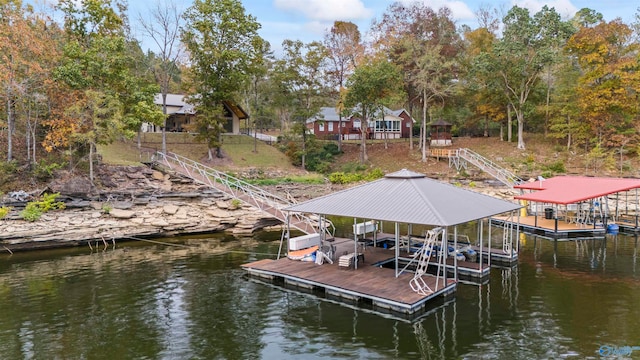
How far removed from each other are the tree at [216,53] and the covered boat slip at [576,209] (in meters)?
24.5

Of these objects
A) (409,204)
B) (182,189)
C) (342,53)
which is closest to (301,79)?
(342,53)

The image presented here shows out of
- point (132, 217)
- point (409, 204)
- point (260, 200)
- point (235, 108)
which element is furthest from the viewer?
point (235, 108)

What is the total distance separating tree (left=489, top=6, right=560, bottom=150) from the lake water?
26.2 meters

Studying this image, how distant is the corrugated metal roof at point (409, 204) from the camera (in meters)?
14.5

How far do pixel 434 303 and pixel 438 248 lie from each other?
4.83m

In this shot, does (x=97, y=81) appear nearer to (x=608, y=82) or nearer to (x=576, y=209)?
(x=576, y=209)

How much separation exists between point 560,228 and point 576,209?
368 cm

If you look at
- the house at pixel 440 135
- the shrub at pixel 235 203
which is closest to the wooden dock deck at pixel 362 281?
the shrub at pixel 235 203

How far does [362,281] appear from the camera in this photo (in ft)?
49.5

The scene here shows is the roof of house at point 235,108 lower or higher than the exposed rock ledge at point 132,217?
higher

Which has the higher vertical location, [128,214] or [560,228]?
[128,214]

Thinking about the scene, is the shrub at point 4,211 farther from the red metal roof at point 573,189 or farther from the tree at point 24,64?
the red metal roof at point 573,189

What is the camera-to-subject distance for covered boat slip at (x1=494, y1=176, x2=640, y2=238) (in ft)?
77.7

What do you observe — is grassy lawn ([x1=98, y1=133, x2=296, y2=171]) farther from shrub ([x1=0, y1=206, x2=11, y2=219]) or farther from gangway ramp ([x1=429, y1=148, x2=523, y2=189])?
gangway ramp ([x1=429, y1=148, x2=523, y2=189])
